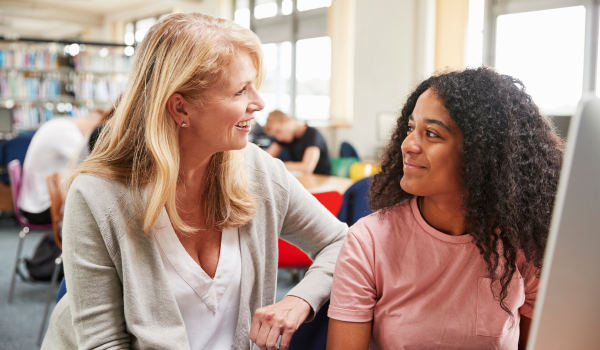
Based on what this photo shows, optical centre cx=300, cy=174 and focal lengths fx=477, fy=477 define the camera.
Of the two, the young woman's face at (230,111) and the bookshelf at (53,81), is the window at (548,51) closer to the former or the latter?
the young woman's face at (230,111)

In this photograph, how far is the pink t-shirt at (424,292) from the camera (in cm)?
90

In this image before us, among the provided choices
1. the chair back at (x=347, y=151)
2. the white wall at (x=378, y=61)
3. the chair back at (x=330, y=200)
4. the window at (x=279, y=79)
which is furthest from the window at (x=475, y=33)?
the chair back at (x=330, y=200)

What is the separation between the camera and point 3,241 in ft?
14.3

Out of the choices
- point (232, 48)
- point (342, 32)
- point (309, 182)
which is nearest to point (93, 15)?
point (342, 32)

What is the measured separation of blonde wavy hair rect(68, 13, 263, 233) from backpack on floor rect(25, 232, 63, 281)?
243cm

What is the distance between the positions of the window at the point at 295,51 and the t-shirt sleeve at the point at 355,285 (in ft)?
18.3

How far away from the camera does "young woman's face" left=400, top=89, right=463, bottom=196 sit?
92 cm

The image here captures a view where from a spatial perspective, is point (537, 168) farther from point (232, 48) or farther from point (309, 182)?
point (309, 182)

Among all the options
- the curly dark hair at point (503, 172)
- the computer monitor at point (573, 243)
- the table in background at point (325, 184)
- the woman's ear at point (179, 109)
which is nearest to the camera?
Answer: the computer monitor at point (573, 243)

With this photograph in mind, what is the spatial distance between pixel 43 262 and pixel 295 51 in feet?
15.8

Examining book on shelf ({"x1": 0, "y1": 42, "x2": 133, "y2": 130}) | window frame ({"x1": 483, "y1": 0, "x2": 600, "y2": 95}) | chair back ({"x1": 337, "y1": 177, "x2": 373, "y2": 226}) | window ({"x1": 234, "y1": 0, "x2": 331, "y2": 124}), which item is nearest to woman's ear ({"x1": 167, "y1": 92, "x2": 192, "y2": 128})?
chair back ({"x1": 337, "y1": 177, "x2": 373, "y2": 226})

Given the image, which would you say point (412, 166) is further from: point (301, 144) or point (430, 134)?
point (301, 144)

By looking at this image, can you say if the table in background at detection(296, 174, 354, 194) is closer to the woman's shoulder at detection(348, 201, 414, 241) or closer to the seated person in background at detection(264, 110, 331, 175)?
the seated person in background at detection(264, 110, 331, 175)

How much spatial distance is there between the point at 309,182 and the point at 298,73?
4322 millimetres
